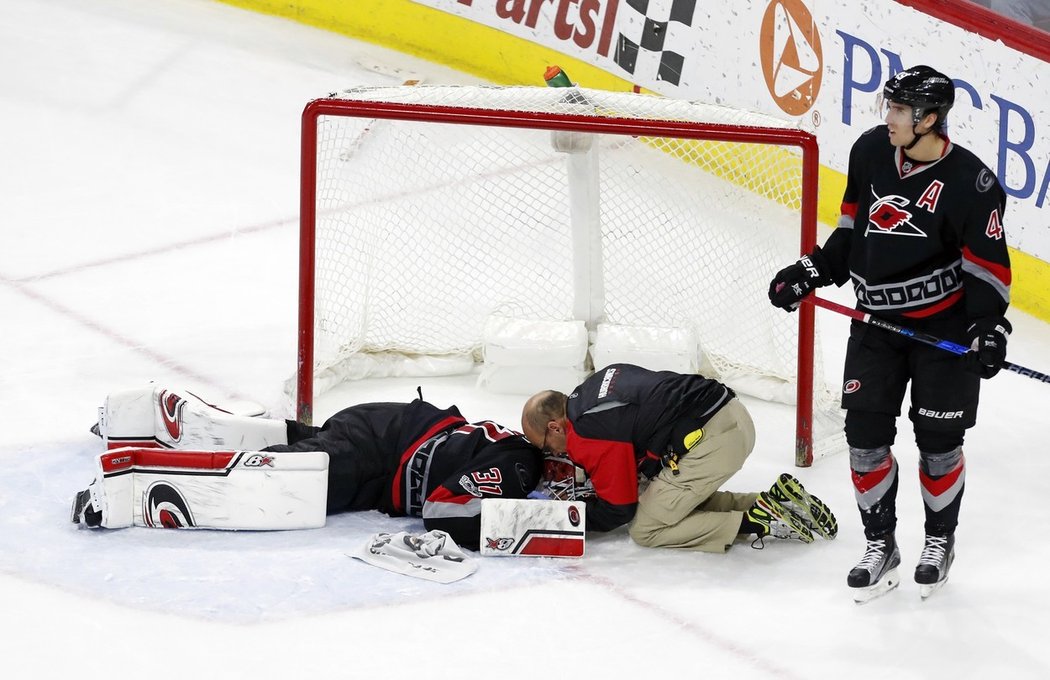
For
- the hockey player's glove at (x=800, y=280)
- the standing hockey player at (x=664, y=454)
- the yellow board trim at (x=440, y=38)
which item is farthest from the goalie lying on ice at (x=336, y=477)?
the yellow board trim at (x=440, y=38)

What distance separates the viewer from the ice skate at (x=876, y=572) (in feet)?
11.4

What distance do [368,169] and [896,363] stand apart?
1.79 meters

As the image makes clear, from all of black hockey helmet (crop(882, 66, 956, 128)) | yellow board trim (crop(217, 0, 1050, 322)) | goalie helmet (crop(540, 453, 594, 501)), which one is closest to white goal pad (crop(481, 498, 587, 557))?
goalie helmet (crop(540, 453, 594, 501))

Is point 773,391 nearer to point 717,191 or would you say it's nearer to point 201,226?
point 717,191

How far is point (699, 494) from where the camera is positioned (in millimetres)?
3678

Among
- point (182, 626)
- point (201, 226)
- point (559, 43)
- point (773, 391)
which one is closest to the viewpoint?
point (182, 626)

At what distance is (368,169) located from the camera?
4.52 metres

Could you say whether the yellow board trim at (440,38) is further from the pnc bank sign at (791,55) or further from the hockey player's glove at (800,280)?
the hockey player's glove at (800,280)

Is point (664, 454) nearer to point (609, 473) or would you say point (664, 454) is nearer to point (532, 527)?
point (609, 473)

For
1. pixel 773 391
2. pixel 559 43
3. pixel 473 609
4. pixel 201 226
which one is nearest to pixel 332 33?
pixel 559 43

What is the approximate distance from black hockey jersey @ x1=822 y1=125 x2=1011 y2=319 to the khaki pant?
0.45 m

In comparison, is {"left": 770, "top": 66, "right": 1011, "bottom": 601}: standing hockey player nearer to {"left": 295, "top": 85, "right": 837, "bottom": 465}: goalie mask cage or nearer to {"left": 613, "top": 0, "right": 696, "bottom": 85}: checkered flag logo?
{"left": 295, "top": 85, "right": 837, "bottom": 465}: goalie mask cage

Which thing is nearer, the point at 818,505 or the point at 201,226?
A: the point at 818,505

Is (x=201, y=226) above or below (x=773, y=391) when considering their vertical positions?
above
